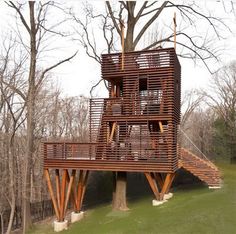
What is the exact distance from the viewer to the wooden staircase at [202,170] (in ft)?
53.7

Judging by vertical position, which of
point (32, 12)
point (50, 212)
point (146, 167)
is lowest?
point (50, 212)


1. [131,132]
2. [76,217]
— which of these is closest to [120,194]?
[76,217]

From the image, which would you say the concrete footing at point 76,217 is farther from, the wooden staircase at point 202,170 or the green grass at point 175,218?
the wooden staircase at point 202,170

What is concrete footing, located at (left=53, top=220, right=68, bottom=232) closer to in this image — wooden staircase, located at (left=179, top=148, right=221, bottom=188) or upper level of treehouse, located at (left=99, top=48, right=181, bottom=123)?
upper level of treehouse, located at (left=99, top=48, right=181, bottom=123)

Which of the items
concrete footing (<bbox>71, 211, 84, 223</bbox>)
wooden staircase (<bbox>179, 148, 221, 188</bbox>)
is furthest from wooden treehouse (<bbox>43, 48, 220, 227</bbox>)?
wooden staircase (<bbox>179, 148, 221, 188</bbox>)

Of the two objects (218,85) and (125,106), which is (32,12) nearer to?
(125,106)

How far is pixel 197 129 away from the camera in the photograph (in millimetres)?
38719

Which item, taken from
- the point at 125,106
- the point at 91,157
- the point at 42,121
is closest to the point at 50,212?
the point at 42,121

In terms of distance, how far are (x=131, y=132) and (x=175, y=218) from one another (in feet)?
16.2

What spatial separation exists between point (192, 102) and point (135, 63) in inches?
986

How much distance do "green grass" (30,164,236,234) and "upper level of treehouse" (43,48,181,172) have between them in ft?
5.89

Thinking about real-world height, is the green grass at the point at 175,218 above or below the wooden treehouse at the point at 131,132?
below

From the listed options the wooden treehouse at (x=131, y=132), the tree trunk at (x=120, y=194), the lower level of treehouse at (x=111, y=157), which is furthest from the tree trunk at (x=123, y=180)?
the lower level of treehouse at (x=111, y=157)

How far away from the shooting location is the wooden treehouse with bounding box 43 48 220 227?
14.1 m
